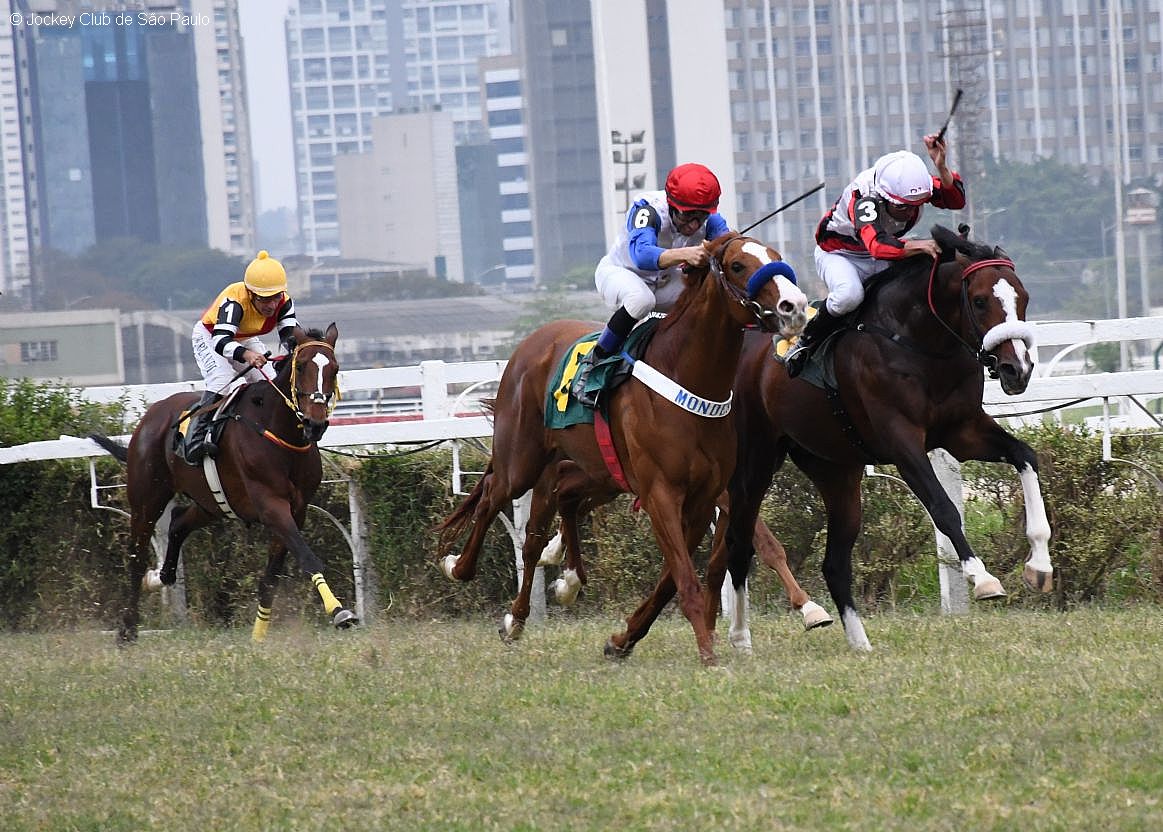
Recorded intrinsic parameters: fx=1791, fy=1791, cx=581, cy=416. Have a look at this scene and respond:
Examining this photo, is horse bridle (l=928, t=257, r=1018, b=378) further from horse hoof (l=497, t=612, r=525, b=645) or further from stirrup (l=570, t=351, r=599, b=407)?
horse hoof (l=497, t=612, r=525, b=645)

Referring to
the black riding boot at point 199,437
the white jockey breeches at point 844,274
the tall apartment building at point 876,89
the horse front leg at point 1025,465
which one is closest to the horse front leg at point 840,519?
the horse front leg at point 1025,465

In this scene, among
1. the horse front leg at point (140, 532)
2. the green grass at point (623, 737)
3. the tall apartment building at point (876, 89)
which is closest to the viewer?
the green grass at point (623, 737)

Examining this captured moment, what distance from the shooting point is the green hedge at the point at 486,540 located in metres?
9.62

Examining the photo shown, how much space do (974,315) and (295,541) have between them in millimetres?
4017

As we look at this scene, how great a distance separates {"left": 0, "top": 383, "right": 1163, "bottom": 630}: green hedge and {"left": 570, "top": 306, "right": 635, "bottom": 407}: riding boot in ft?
6.71

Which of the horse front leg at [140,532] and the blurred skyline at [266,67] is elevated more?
the blurred skyline at [266,67]

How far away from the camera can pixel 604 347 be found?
790 centimetres

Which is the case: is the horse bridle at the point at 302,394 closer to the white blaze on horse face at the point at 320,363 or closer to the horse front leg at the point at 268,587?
the white blaze on horse face at the point at 320,363

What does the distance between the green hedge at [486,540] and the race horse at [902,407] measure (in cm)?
170

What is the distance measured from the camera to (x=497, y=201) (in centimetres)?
14538

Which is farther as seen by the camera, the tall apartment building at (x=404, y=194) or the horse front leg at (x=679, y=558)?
the tall apartment building at (x=404, y=194)

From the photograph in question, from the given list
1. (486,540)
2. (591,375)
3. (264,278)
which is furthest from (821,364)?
(264,278)

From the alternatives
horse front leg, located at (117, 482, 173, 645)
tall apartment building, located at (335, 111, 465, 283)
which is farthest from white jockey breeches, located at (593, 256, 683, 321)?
tall apartment building, located at (335, 111, 465, 283)

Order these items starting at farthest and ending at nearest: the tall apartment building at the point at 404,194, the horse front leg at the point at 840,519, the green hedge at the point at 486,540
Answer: the tall apartment building at the point at 404,194, the green hedge at the point at 486,540, the horse front leg at the point at 840,519
